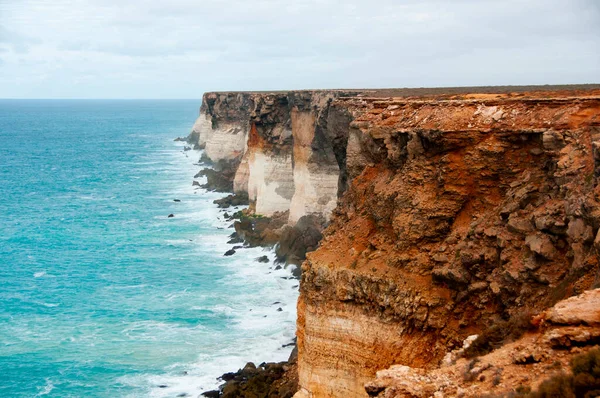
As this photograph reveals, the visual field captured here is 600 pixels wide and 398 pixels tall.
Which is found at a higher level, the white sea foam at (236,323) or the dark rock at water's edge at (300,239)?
the dark rock at water's edge at (300,239)

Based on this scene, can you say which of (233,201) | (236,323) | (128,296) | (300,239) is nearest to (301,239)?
(300,239)

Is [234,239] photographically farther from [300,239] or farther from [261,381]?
[261,381]

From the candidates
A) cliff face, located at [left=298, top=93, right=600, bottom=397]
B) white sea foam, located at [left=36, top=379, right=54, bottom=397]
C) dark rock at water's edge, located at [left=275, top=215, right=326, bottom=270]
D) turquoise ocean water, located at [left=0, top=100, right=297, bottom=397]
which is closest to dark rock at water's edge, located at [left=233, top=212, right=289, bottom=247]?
turquoise ocean water, located at [left=0, top=100, right=297, bottom=397]

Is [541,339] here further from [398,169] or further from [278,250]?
[278,250]

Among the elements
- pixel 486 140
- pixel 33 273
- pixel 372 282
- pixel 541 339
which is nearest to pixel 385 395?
pixel 541 339

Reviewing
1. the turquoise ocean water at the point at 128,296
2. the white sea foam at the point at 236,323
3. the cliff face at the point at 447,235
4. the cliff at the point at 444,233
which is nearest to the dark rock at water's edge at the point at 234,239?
the white sea foam at the point at 236,323

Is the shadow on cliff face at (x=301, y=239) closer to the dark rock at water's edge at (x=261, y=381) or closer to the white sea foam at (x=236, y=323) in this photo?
the white sea foam at (x=236, y=323)
